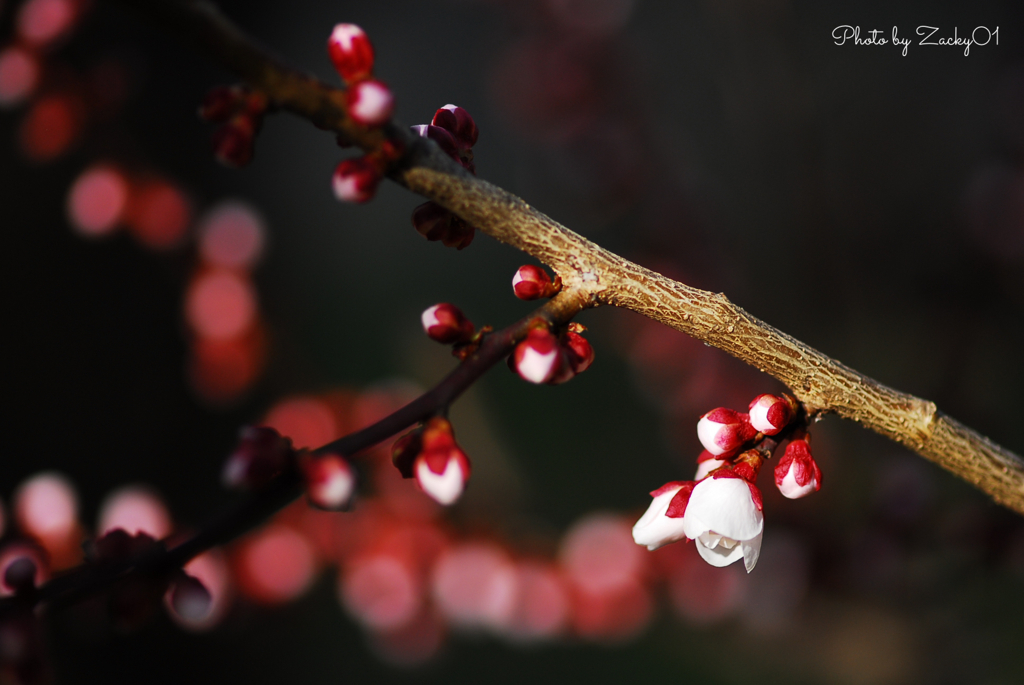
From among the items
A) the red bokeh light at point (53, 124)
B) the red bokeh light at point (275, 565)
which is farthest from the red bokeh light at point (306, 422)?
the red bokeh light at point (53, 124)

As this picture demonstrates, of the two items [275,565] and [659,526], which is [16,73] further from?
[659,526]

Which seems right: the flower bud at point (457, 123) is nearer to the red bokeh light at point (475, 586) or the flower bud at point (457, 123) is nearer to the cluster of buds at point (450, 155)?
the cluster of buds at point (450, 155)

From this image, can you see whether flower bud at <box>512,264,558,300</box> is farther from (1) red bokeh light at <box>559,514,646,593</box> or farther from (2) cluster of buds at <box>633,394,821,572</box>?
(1) red bokeh light at <box>559,514,646,593</box>

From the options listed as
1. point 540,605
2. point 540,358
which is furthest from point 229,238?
point 540,358

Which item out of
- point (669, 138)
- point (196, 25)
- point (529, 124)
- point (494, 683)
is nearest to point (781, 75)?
point (669, 138)

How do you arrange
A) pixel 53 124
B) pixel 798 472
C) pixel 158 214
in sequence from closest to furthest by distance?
1. pixel 798 472
2. pixel 53 124
3. pixel 158 214

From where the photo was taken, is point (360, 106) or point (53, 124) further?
point (53, 124)

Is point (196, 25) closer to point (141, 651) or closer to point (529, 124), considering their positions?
point (529, 124)
